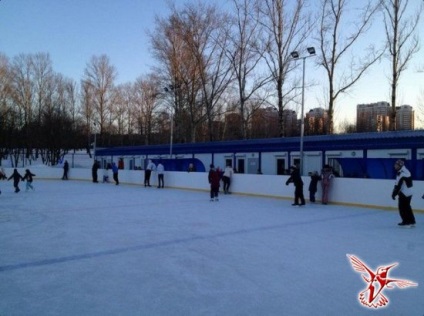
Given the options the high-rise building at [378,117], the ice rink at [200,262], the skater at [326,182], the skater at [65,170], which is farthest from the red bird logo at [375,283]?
the high-rise building at [378,117]

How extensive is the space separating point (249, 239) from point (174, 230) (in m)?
1.86

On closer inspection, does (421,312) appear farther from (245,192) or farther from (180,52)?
(180,52)

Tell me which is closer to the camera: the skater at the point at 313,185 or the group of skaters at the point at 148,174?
the skater at the point at 313,185

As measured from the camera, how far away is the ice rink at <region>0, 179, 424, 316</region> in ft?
13.0

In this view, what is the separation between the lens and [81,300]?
160 inches

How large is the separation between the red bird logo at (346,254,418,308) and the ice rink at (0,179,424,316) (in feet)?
0.27

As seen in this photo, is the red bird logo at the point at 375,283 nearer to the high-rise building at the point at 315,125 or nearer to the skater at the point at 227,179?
the skater at the point at 227,179

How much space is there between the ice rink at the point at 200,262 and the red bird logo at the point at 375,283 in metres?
0.08

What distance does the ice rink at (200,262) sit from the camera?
397 centimetres

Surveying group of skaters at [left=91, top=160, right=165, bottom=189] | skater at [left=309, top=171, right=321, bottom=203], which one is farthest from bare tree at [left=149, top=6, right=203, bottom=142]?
skater at [left=309, top=171, right=321, bottom=203]

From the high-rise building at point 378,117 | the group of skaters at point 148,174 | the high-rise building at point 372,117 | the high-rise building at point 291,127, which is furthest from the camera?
the high-rise building at point 372,117

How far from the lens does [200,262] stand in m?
5.74

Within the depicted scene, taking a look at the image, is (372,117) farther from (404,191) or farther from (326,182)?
(404,191)

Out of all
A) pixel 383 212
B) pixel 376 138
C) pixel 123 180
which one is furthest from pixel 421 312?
pixel 123 180
